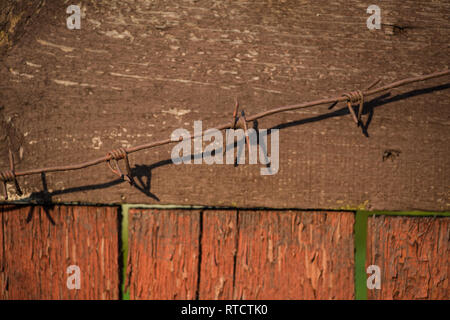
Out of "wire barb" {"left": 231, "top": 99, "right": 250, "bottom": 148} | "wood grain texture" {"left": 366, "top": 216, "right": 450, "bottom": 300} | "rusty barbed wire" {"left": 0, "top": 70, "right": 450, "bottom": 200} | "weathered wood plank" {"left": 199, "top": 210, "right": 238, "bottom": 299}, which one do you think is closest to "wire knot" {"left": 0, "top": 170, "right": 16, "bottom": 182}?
"rusty barbed wire" {"left": 0, "top": 70, "right": 450, "bottom": 200}

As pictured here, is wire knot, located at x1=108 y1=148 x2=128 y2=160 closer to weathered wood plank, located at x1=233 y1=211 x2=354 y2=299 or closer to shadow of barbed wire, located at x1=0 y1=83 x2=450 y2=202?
shadow of barbed wire, located at x1=0 y1=83 x2=450 y2=202

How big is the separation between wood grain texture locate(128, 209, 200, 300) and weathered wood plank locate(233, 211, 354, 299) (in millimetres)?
198

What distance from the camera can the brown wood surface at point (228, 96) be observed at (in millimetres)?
997

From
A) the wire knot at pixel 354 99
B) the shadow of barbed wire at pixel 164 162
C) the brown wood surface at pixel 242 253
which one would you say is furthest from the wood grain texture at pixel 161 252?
the wire knot at pixel 354 99

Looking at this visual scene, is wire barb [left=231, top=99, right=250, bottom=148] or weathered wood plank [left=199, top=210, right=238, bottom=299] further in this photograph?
weathered wood plank [left=199, top=210, right=238, bottom=299]

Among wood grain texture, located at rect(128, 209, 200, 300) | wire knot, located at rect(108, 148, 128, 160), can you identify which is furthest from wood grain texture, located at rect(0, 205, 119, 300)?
wire knot, located at rect(108, 148, 128, 160)

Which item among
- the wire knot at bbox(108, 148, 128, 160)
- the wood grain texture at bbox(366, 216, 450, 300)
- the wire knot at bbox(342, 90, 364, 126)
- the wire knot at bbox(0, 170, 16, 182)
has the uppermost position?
the wire knot at bbox(342, 90, 364, 126)

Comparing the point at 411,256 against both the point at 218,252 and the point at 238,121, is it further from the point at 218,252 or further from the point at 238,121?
the point at 238,121

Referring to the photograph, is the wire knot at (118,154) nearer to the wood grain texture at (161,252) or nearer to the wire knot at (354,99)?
the wood grain texture at (161,252)

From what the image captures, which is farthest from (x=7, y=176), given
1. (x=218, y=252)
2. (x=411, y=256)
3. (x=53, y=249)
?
(x=411, y=256)

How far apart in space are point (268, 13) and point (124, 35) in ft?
1.85

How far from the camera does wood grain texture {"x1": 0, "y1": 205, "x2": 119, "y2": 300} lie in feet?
3.36

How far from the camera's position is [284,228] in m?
1.03

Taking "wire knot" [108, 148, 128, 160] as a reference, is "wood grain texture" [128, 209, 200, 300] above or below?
below
